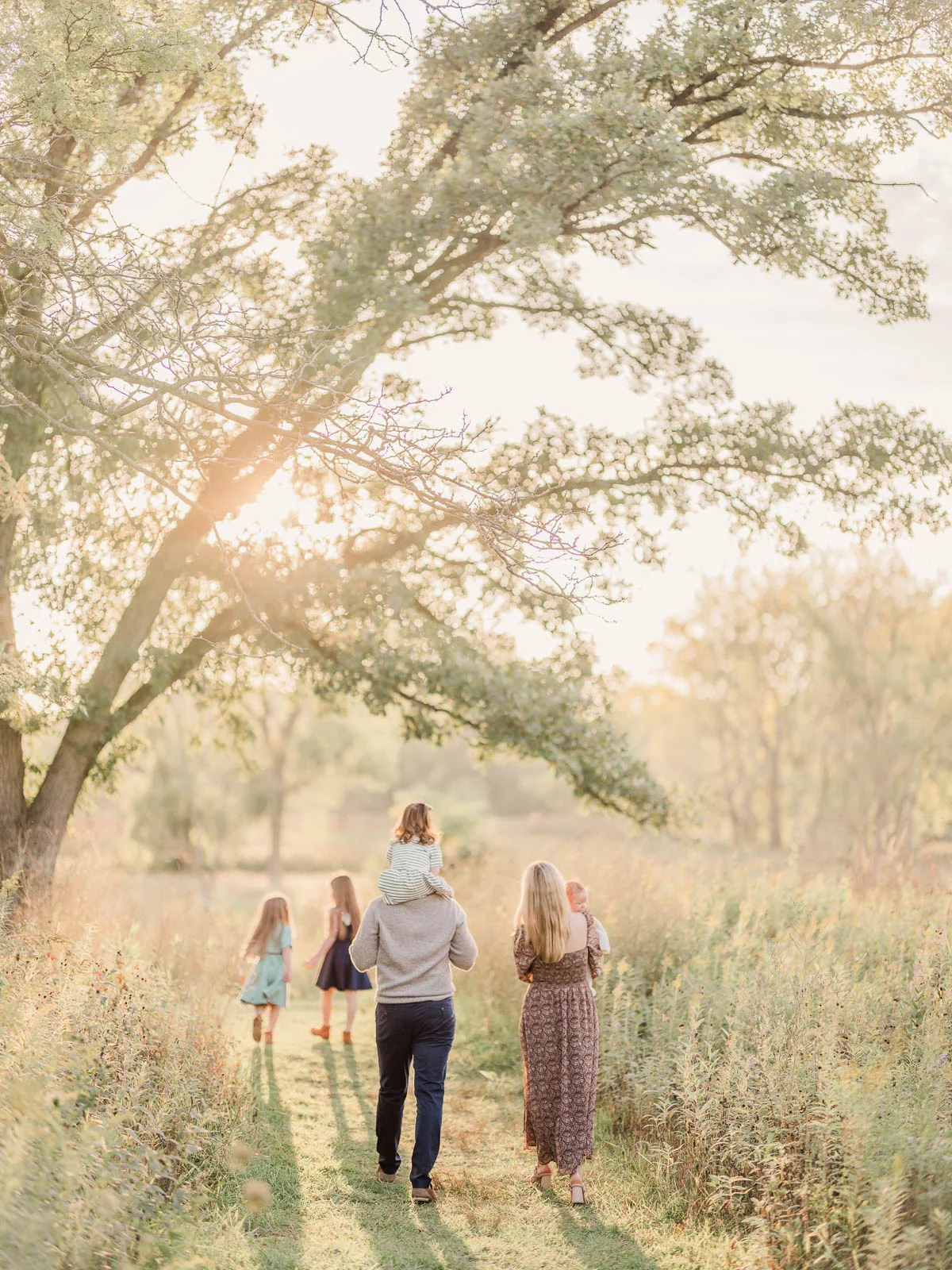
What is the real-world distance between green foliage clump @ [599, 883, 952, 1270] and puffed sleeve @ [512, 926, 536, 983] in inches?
37.0

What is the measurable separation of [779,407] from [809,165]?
90.8 inches

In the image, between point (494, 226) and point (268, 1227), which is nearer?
point (268, 1227)

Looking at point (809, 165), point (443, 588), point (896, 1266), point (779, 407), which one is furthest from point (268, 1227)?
point (809, 165)

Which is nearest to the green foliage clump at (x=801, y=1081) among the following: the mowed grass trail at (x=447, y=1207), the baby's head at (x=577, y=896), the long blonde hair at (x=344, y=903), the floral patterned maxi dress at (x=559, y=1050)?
the mowed grass trail at (x=447, y=1207)

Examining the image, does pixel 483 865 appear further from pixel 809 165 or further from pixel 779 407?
pixel 809 165

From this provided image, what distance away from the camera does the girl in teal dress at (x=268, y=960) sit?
32.0 feet

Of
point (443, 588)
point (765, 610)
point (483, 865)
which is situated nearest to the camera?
point (443, 588)

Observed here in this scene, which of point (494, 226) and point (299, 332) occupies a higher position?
point (494, 226)

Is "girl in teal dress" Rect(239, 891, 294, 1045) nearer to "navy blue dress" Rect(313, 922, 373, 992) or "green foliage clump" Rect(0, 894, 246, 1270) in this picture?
"navy blue dress" Rect(313, 922, 373, 992)

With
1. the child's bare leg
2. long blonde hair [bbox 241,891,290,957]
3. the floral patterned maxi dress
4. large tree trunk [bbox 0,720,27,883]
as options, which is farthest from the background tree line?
the floral patterned maxi dress

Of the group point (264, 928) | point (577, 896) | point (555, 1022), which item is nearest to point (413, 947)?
point (555, 1022)

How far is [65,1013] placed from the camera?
5742mm

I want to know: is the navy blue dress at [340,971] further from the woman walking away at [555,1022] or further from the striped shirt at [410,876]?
the striped shirt at [410,876]

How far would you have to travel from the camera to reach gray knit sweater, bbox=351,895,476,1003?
6258mm
